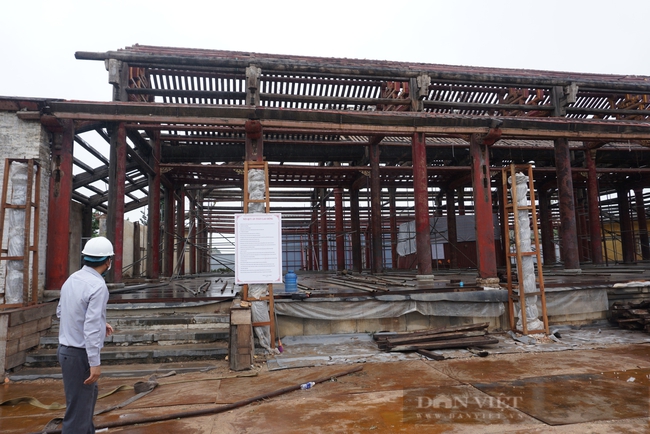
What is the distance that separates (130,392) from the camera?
16.4ft

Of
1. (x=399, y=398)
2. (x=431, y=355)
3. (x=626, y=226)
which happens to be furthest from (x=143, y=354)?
(x=626, y=226)

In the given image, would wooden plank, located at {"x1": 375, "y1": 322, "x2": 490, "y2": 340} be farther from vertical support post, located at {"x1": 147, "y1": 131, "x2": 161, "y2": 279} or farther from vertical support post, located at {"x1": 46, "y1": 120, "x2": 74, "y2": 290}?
vertical support post, located at {"x1": 147, "y1": 131, "x2": 161, "y2": 279}

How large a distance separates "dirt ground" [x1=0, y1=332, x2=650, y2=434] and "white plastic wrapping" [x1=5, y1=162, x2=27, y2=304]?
144 centimetres

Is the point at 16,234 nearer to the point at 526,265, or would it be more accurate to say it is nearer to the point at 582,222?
the point at 526,265

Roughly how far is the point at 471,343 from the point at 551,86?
328 inches

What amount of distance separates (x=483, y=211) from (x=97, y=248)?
814cm

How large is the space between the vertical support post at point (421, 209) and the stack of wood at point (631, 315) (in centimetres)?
396

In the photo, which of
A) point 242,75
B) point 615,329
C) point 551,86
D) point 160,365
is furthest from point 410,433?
point 551,86

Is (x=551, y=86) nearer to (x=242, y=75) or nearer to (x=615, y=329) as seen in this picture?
(x=615, y=329)

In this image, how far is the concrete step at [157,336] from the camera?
639cm

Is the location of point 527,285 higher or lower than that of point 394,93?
lower

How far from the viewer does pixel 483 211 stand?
9.27 m

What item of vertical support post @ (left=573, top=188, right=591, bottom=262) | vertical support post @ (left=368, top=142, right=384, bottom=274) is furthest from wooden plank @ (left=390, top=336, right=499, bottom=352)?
vertical support post @ (left=573, top=188, right=591, bottom=262)

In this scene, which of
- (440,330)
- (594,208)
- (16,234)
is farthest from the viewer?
(594,208)
